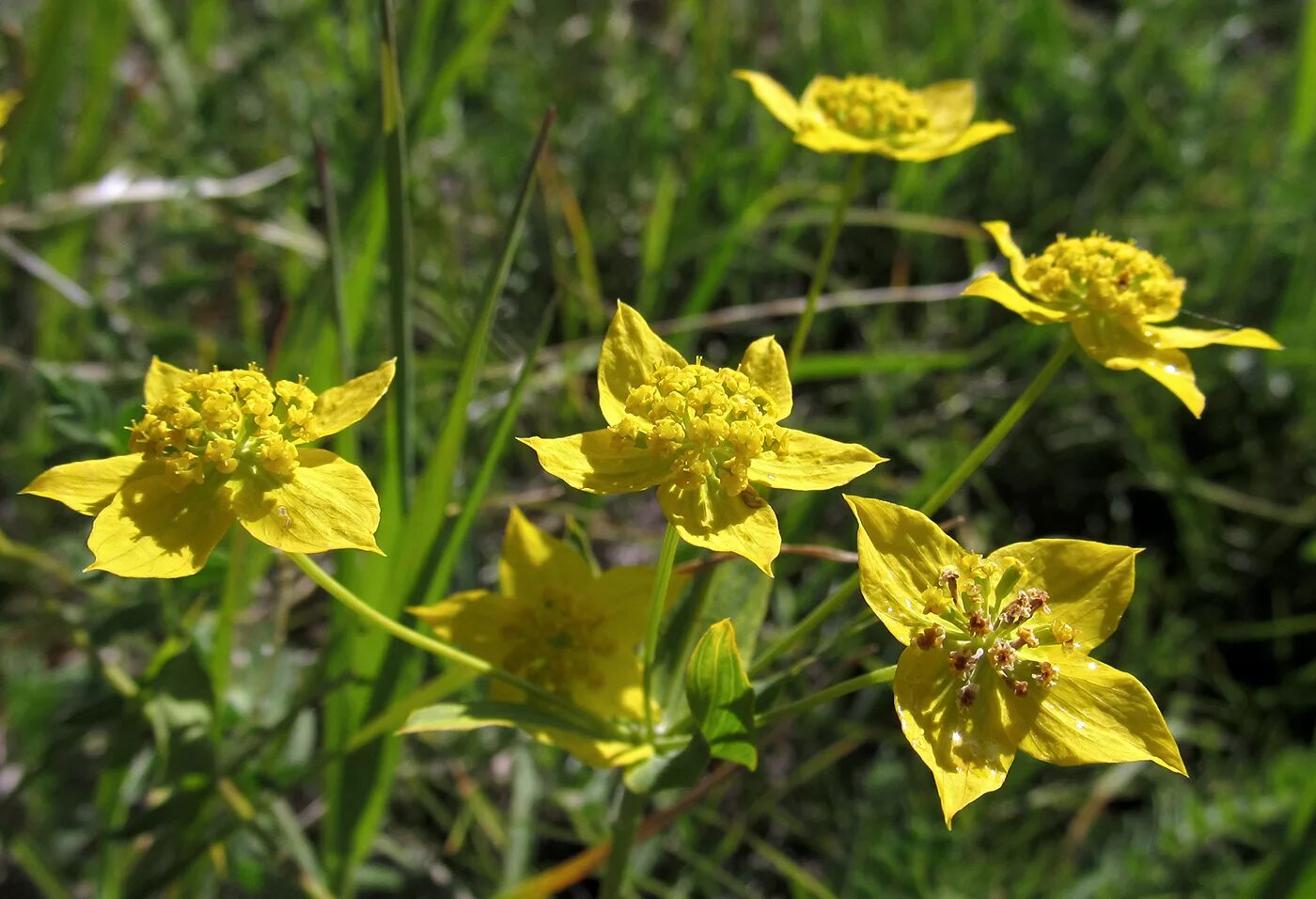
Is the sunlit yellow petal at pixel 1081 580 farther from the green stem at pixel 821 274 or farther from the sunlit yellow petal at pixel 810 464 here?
the green stem at pixel 821 274

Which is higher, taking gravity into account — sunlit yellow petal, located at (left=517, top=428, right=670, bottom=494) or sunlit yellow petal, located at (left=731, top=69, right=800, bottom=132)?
sunlit yellow petal, located at (left=731, top=69, right=800, bottom=132)

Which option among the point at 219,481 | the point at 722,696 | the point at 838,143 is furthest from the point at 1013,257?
the point at 219,481

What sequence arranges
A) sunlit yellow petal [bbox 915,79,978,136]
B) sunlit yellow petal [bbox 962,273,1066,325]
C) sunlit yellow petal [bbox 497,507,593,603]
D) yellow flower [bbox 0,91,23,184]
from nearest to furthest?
sunlit yellow petal [bbox 962,273,1066,325] → sunlit yellow petal [bbox 497,507,593,603] → sunlit yellow petal [bbox 915,79,978,136] → yellow flower [bbox 0,91,23,184]

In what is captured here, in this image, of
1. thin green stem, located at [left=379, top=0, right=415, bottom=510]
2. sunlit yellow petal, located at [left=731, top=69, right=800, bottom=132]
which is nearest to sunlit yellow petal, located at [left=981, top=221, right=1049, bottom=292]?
sunlit yellow petal, located at [left=731, top=69, right=800, bottom=132]

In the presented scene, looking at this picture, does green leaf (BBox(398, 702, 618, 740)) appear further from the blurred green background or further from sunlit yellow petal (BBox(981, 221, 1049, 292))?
sunlit yellow petal (BBox(981, 221, 1049, 292))

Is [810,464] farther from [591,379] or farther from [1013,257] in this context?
[591,379]

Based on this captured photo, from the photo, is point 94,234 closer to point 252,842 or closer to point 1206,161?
point 252,842

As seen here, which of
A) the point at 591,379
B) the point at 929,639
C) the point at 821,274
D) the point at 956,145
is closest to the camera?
the point at 929,639
